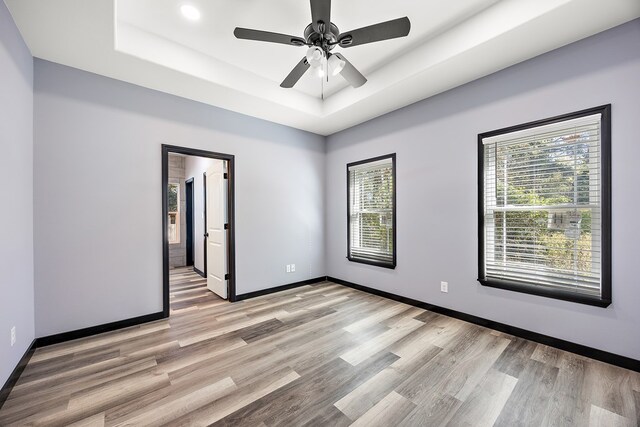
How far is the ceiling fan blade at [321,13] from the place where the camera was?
5.84ft

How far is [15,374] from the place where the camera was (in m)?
2.01

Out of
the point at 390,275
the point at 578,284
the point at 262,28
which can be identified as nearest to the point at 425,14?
the point at 262,28

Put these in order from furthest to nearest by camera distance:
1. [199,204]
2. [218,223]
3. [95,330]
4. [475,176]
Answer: [199,204] → [218,223] → [475,176] → [95,330]

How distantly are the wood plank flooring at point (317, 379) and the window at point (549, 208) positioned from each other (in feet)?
2.17

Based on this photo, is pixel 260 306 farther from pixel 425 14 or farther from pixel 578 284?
pixel 425 14

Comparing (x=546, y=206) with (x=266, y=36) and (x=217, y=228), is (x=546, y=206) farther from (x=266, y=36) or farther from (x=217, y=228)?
(x=217, y=228)

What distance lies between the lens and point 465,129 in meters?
3.09

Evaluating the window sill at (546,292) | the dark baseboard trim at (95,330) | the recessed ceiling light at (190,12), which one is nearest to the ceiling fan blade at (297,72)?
the recessed ceiling light at (190,12)

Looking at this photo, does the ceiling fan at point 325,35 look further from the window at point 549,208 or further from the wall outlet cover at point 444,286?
the wall outlet cover at point 444,286

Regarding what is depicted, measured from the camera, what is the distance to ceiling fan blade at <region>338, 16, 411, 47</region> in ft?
6.28

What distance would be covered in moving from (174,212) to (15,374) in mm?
5214

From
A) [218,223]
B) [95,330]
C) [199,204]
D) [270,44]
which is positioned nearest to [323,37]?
[270,44]

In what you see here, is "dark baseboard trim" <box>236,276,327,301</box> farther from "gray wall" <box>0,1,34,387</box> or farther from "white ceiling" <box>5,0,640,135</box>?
"white ceiling" <box>5,0,640,135</box>

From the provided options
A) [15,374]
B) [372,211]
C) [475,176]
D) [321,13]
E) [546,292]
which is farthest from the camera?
[372,211]
